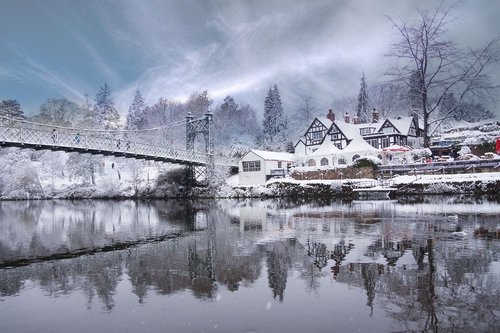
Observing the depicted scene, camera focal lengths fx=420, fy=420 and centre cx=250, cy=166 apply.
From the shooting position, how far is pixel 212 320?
20.2ft

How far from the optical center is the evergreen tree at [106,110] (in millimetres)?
70188

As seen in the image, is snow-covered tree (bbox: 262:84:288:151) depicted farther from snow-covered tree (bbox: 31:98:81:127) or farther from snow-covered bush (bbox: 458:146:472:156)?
snow-covered tree (bbox: 31:98:81:127)

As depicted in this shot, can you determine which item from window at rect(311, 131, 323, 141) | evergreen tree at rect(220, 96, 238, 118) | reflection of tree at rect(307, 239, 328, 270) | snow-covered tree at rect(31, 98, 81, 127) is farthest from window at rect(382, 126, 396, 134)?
snow-covered tree at rect(31, 98, 81, 127)

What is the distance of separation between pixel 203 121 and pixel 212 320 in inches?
2014

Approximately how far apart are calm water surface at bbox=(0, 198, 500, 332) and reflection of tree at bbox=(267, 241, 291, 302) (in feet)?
0.07

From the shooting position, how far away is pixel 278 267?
9328mm

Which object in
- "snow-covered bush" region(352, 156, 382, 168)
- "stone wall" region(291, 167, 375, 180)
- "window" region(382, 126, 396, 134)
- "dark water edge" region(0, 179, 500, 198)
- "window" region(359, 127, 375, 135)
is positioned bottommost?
"dark water edge" region(0, 179, 500, 198)

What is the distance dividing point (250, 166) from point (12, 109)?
5271 cm

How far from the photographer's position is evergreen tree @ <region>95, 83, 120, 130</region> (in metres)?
70.2

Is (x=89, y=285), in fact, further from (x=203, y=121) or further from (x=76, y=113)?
(x=76, y=113)

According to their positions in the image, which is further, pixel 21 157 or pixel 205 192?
pixel 21 157

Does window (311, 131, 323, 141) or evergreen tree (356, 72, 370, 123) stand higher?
evergreen tree (356, 72, 370, 123)

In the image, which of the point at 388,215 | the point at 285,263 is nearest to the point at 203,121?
the point at 388,215

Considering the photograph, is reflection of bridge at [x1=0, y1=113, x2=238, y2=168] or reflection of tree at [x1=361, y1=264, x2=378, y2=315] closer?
reflection of tree at [x1=361, y1=264, x2=378, y2=315]
